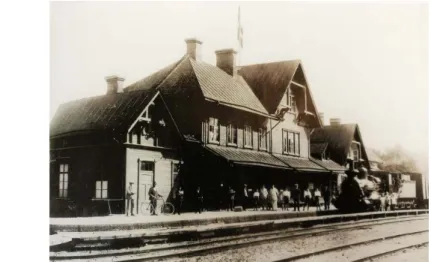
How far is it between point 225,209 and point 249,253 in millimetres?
937

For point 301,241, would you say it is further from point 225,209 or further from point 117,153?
point 117,153

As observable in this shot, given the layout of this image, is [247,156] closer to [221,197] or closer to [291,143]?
[221,197]

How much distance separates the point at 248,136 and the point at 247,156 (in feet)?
1.04

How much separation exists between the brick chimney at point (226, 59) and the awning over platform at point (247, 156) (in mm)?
1073

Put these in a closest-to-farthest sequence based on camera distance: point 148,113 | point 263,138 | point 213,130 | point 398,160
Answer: point 148,113 < point 213,130 < point 398,160 < point 263,138

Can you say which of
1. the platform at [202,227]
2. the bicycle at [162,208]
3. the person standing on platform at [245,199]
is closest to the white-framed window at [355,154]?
the platform at [202,227]

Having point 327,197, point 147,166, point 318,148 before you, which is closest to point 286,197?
point 327,197

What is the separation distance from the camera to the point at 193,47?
6.09 meters

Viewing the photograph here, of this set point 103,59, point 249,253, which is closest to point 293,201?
point 249,253

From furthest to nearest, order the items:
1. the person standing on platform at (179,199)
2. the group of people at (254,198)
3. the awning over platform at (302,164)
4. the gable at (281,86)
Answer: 1. the awning over platform at (302,164)
2. the gable at (281,86)
3. the person standing on platform at (179,199)
4. the group of people at (254,198)

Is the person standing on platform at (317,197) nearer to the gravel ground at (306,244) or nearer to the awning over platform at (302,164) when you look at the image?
the awning over platform at (302,164)

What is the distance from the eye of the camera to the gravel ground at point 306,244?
5.88m

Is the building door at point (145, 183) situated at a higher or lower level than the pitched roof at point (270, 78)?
lower

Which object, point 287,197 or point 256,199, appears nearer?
point 256,199
